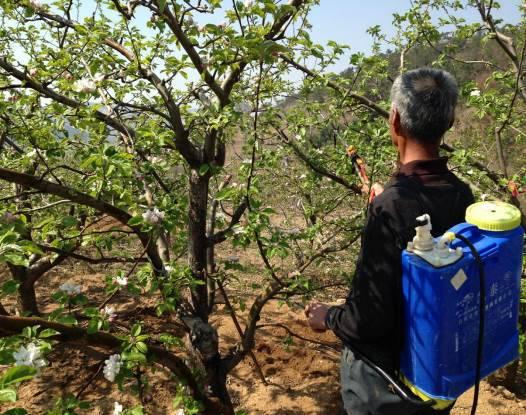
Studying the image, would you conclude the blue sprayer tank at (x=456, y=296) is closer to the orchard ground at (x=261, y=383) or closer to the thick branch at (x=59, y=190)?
the thick branch at (x=59, y=190)

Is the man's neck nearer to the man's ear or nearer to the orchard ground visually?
the man's ear

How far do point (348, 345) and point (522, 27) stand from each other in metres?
4.49

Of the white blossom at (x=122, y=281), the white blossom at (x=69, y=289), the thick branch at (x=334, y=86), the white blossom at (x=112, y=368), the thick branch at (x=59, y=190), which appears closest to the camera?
the white blossom at (x=112, y=368)

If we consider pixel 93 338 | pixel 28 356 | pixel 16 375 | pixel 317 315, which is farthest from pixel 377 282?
pixel 93 338

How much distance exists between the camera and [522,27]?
175 inches

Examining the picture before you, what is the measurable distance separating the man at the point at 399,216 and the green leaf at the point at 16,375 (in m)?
1.14

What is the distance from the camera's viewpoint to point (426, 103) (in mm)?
1489

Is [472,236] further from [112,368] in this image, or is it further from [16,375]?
[112,368]

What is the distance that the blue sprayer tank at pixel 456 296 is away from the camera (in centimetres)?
128

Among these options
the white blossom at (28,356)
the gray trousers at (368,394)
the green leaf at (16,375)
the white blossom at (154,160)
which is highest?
the white blossom at (154,160)

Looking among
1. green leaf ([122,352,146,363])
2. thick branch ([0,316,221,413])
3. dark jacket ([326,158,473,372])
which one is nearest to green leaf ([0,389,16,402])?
thick branch ([0,316,221,413])

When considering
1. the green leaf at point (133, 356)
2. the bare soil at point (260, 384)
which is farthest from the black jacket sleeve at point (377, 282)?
the bare soil at point (260, 384)

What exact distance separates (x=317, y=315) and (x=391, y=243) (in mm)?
635

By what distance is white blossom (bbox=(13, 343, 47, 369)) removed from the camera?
139 centimetres
